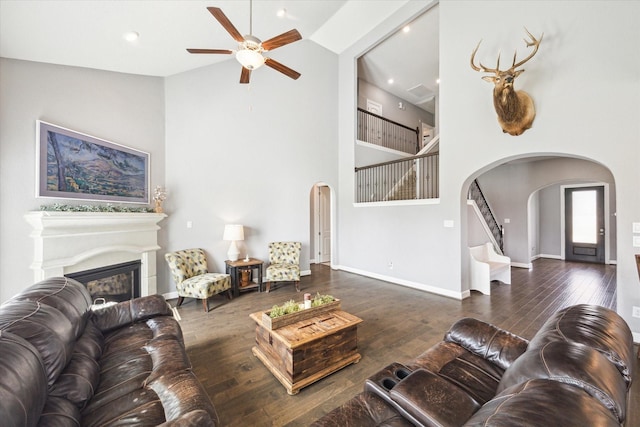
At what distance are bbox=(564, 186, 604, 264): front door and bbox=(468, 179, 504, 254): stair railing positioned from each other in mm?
2478

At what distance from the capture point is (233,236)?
456 centimetres

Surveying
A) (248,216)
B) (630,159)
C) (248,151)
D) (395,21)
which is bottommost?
(248,216)

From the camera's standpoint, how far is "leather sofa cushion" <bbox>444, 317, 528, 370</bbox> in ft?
5.54

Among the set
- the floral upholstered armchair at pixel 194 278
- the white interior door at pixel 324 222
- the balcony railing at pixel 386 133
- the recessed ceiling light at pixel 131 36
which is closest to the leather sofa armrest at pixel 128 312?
the floral upholstered armchair at pixel 194 278

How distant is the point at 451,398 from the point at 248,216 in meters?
4.54

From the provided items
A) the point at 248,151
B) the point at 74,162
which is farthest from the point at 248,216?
the point at 74,162

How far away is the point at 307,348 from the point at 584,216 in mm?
9660

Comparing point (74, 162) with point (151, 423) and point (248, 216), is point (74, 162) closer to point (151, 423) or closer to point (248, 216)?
point (248, 216)

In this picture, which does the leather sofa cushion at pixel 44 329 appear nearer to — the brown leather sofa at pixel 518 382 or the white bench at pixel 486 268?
the brown leather sofa at pixel 518 382

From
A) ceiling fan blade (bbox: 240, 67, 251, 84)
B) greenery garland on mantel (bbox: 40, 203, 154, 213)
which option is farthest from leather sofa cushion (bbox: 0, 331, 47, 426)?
ceiling fan blade (bbox: 240, 67, 251, 84)

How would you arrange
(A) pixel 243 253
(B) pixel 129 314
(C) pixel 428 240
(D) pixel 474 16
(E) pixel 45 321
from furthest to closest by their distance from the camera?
A: (A) pixel 243 253
(C) pixel 428 240
(D) pixel 474 16
(B) pixel 129 314
(E) pixel 45 321

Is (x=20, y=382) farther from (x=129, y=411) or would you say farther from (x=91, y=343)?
(x=91, y=343)

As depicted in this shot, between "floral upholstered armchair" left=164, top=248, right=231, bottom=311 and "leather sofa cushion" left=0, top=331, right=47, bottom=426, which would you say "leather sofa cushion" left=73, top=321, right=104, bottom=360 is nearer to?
"leather sofa cushion" left=0, top=331, right=47, bottom=426

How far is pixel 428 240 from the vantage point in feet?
15.5
